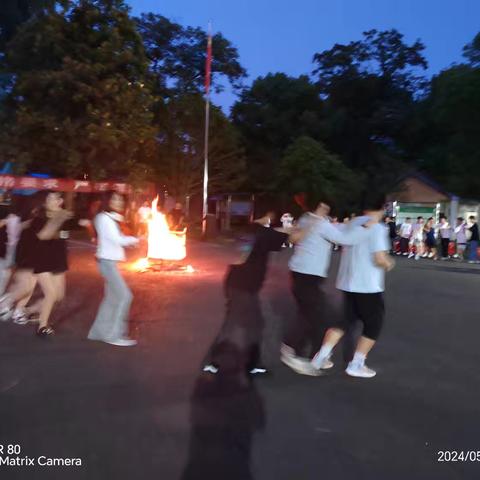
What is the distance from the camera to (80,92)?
22.9 m

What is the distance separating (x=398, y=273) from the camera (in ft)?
48.3

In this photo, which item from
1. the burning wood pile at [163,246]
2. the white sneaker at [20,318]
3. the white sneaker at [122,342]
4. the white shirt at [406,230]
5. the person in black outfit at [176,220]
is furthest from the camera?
the white shirt at [406,230]

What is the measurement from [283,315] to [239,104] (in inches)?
1354

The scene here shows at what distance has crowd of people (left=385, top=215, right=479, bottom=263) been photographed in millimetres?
19172

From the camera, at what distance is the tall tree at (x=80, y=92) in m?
22.9

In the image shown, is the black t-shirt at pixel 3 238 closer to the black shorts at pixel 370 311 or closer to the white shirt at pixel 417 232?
the black shorts at pixel 370 311

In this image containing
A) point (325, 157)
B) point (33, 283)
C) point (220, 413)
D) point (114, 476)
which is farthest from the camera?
point (325, 157)

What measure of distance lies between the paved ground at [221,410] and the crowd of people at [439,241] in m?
12.2

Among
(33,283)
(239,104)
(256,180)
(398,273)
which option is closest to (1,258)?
(33,283)

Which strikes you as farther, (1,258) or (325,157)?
(325,157)

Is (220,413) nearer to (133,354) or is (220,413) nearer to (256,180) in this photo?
(133,354)

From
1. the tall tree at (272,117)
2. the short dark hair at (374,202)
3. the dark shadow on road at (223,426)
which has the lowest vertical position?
the dark shadow on road at (223,426)

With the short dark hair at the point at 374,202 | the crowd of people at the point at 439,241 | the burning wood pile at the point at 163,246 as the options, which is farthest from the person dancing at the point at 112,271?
the crowd of people at the point at 439,241

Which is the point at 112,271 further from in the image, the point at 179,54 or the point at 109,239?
the point at 179,54
